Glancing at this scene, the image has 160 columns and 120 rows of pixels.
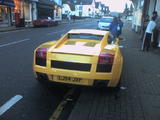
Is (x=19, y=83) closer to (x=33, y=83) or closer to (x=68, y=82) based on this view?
(x=33, y=83)

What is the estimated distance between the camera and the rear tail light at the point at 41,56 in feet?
16.2

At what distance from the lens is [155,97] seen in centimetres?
498

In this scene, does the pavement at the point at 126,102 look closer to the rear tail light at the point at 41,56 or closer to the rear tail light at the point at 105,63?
the rear tail light at the point at 105,63

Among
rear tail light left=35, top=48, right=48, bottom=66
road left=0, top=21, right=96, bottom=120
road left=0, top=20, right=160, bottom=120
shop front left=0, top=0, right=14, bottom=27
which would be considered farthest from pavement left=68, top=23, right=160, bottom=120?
shop front left=0, top=0, right=14, bottom=27

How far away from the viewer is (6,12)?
96.6ft

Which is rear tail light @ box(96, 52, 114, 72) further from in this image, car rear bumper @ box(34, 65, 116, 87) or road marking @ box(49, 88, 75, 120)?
road marking @ box(49, 88, 75, 120)

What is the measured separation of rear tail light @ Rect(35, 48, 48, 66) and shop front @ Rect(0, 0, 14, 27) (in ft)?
80.6

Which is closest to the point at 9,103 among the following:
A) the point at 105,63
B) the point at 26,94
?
the point at 26,94

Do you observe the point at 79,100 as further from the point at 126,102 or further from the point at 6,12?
the point at 6,12

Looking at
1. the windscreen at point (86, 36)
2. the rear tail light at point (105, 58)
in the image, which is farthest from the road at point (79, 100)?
the windscreen at point (86, 36)

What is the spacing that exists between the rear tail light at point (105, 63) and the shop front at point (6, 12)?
1001 inches

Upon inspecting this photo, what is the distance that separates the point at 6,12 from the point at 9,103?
26956 mm

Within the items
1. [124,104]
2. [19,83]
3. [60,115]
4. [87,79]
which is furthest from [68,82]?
[19,83]

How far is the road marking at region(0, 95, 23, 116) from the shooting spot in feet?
14.0
